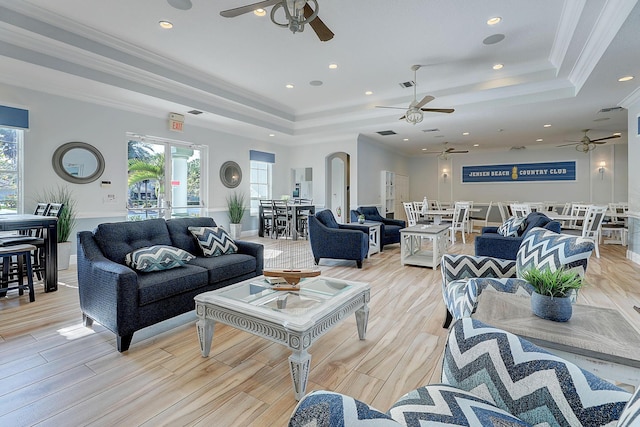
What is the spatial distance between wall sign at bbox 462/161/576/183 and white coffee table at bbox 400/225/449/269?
22.6 ft

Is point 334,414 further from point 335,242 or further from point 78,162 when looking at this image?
point 78,162

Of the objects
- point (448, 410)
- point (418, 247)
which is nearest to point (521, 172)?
point (418, 247)

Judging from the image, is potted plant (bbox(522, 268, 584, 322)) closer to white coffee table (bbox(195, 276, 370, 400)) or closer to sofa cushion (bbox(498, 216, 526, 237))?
white coffee table (bbox(195, 276, 370, 400))

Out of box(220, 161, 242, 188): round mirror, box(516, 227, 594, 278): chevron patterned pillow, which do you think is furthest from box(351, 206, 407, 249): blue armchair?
box(516, 227, 594, 278): chevron patterned pillow

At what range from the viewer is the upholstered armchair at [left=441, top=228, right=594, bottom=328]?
74.4 inches

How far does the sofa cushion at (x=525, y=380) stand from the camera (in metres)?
0.81

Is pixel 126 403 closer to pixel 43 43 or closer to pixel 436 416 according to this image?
pixel 436 416

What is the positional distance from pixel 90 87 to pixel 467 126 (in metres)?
7.22

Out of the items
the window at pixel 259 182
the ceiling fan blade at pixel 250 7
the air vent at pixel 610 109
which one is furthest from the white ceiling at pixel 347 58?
the window at pixel 259 182

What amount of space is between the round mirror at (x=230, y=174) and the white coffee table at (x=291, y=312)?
557cm

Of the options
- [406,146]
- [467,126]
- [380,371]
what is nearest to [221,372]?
[380,371]

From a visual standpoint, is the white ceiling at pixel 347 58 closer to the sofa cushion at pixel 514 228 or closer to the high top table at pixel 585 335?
Answer: the sofa cushion at pixel 514 228

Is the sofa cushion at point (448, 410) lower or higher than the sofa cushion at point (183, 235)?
lower

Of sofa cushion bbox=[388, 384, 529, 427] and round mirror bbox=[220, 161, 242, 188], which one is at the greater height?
round mirror bbox=[220, 161, 242, 188]
